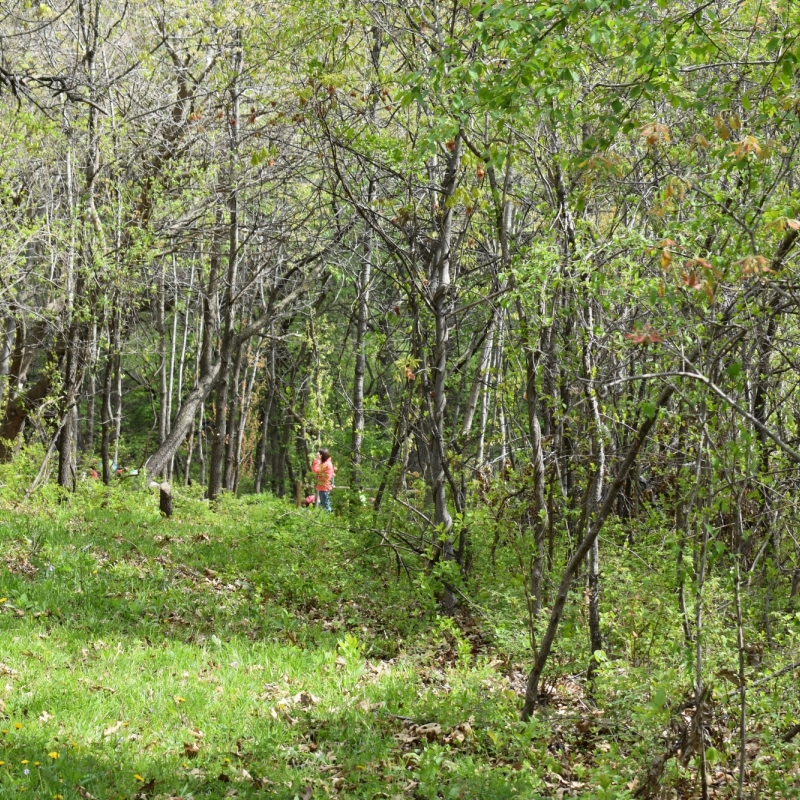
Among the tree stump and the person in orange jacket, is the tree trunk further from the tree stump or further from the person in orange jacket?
the person in orange jacket

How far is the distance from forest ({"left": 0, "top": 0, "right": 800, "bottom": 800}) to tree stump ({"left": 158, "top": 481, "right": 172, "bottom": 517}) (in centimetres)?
3

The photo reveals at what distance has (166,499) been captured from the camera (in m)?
13.0

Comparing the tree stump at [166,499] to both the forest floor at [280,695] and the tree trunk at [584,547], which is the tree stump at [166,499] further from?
the tree trunk at [584,547]

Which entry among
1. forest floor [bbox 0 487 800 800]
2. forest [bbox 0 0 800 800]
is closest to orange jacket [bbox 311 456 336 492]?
forest [bbox 0 0 800 800]

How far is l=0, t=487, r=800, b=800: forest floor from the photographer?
5082 mm

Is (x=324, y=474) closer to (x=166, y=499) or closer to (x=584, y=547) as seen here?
(x=166, y=499)

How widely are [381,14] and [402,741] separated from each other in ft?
23.5

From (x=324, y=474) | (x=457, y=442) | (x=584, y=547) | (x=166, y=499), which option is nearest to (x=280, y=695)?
(x=584, y=547)

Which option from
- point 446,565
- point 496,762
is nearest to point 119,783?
point 496,762

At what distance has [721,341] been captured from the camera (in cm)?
557

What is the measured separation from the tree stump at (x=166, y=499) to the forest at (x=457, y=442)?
0.11 ft

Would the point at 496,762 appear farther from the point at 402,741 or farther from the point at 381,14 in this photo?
the point at 381,14

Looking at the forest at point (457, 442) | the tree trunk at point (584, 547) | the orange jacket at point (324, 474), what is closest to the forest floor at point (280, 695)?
the forest at point (457, 442)

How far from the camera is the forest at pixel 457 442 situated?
498 centimetres
